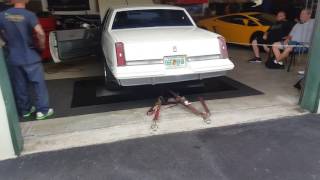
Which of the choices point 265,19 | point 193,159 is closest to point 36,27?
point 193,159

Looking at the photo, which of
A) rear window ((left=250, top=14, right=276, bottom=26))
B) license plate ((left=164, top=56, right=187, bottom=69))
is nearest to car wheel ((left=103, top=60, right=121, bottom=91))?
license plate ((left=164, top=56, right=187, bottom=69))

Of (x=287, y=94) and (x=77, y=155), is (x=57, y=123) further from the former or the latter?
(x=287, y=94)

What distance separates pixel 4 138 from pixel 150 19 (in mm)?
3072

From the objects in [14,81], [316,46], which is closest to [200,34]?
[316,46]

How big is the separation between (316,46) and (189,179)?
2661mm

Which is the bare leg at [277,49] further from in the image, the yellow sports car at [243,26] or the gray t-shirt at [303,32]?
the yellow sports car at [243,26]

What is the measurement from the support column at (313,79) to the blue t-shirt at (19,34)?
3.68 metres

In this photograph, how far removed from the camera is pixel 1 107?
3246 mm

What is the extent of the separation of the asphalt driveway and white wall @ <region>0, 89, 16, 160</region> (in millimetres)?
100

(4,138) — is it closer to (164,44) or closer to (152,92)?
(164,44)

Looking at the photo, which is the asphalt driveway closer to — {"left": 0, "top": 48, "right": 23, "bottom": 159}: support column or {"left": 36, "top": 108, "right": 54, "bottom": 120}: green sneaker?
{"left": 0, "top": 48, "right": 23, "bottom": 159}: support column

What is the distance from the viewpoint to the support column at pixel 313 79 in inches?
167

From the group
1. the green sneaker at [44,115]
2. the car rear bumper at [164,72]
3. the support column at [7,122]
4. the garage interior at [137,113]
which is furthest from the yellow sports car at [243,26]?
the support column at [7,122]

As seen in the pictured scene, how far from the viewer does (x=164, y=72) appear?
4.32m
